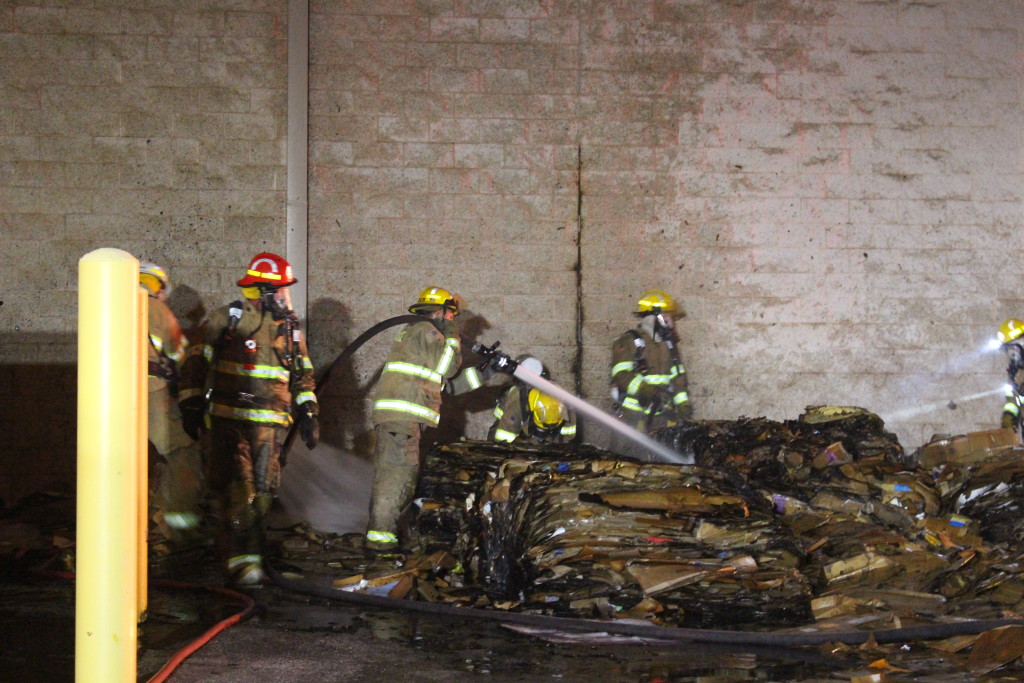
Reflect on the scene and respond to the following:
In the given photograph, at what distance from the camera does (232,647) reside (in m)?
3.94

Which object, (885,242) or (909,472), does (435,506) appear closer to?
(909,472)

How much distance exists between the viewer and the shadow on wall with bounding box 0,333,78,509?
8.57 m

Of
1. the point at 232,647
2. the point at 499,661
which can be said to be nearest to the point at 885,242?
the point at 499,661

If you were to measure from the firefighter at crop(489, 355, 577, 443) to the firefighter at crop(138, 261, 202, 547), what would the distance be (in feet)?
7.68

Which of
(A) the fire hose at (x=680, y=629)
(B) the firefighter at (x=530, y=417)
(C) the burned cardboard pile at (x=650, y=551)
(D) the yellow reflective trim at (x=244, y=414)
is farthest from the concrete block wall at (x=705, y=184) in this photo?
(A) the fire hose at (x=680, y=629)

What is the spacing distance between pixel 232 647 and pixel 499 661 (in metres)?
1.14

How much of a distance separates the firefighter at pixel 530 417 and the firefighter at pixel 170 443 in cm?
234

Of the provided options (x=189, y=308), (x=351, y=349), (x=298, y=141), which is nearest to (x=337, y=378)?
(x=351, y=349)

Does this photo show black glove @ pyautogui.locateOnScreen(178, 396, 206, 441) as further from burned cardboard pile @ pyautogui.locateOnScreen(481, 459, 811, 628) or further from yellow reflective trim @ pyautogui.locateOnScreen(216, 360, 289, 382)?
burned cardboard pile @ pyautogui.locateOnScreen(481, 459, 811, 628)

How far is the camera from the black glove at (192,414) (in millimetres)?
6668

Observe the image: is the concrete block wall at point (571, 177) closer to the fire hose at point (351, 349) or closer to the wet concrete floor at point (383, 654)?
the fire hose at point (351, 349)

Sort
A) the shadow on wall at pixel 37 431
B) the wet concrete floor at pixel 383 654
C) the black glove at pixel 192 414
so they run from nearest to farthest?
the wet concrete floor at pixel 383 654, the black glove at pixel 192 414, the shadow on wall at pixel 37 431

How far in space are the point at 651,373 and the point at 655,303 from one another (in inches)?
26.0

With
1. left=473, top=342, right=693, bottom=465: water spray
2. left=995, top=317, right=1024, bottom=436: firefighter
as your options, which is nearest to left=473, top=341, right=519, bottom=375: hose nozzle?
left=473, top=342, right=693, bottom=465: water spray
